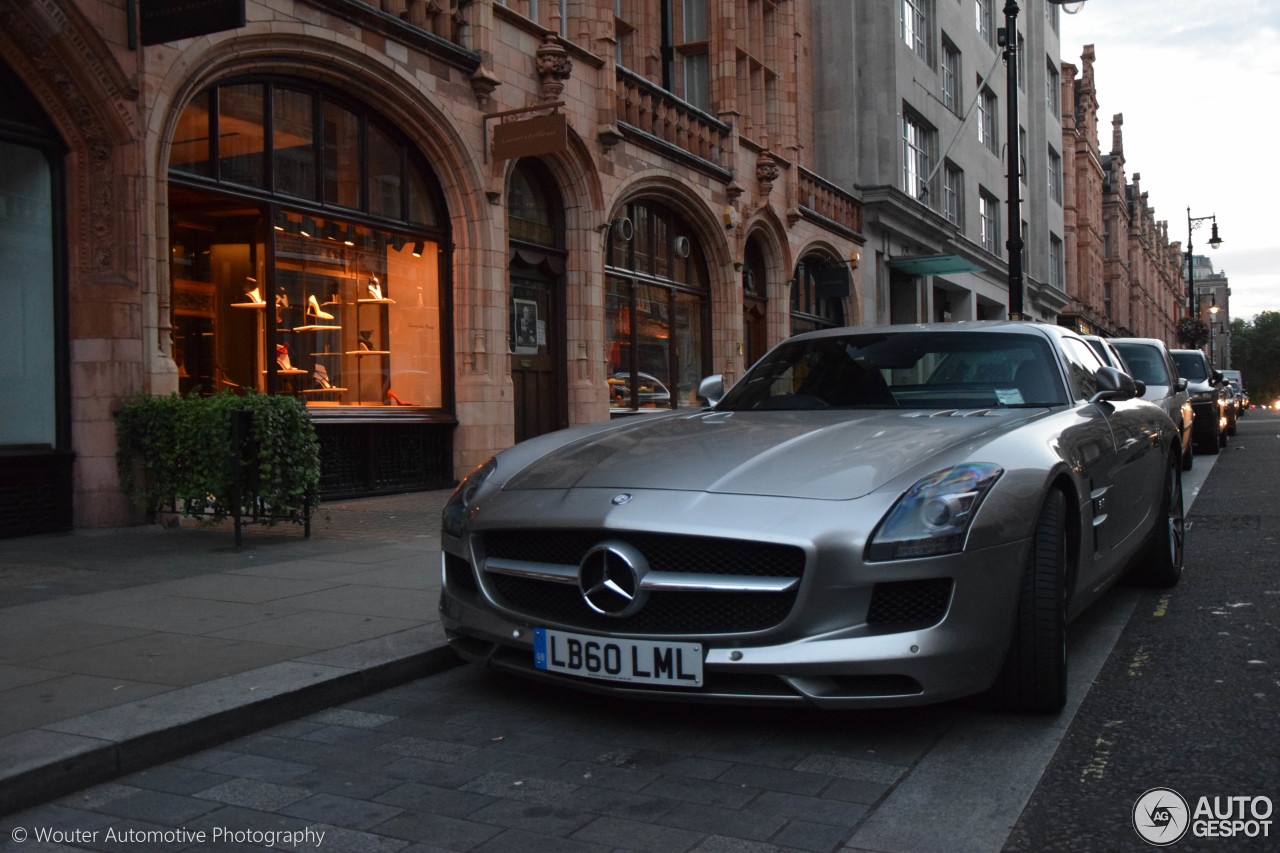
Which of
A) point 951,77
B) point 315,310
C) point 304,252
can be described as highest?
point 951,77

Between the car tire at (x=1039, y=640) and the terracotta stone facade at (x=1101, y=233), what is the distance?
49077 mm

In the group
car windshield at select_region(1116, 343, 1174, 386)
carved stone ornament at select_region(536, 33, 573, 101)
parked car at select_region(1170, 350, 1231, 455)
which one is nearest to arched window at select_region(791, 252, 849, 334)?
parked car at select_region(1170, 350, 1231, 455)

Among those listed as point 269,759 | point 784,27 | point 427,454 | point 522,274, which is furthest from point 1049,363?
point 784,27

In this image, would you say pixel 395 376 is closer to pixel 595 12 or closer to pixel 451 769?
pixel 595 12

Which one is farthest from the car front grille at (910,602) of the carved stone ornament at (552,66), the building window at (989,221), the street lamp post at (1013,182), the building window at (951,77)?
the building window at (989,221)

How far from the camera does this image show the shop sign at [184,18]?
27.1ft

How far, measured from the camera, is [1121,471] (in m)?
5.28

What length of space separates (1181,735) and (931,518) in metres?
1.16

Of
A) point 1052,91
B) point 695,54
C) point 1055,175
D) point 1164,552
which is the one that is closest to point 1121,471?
point 1164,552

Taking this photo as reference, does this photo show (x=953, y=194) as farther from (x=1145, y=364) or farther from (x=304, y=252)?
(x=304, y=252)

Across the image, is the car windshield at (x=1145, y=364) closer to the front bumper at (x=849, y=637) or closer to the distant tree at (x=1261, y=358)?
the front bumper at (x=849, y=637)

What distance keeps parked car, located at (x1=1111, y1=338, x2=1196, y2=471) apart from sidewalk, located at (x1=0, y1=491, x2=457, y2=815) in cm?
860

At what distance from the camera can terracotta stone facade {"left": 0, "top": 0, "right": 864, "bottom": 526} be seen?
8711mm

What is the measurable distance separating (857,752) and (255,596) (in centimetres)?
363
